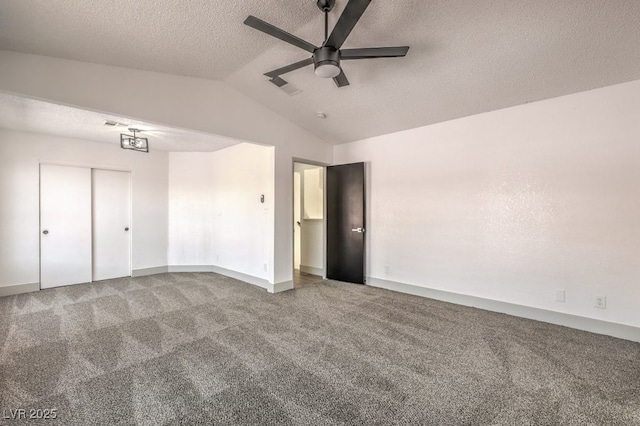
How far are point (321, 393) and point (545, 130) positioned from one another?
3781 mm

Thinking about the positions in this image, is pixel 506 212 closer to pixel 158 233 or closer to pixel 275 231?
pixel 275 231

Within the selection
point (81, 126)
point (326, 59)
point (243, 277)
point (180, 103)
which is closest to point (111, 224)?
point (81, 126)

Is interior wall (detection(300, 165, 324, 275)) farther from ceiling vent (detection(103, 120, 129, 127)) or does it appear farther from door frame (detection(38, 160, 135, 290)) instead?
door frame (detection(38, 160, 135, 290))

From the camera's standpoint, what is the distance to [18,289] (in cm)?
455

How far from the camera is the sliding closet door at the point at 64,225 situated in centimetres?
485

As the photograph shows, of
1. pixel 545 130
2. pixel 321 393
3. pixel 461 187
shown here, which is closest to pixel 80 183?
pixel 321 393

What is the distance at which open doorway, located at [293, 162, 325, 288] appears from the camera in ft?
19.2

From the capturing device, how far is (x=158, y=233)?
6062mm

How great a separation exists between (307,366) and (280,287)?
2262 mm

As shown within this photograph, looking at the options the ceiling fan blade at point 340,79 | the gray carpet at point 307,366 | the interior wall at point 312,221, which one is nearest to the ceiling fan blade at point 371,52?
the ceiling fan blade at point 340,79

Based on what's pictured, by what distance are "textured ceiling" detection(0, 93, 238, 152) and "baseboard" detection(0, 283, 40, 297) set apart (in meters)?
2.46

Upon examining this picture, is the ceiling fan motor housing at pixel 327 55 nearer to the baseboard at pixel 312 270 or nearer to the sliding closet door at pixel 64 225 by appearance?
the baseboard at pixel 312 270

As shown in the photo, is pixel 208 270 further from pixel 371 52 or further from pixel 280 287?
pixel 371 52

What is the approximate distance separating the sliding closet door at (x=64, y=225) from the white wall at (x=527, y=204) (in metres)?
5.46
